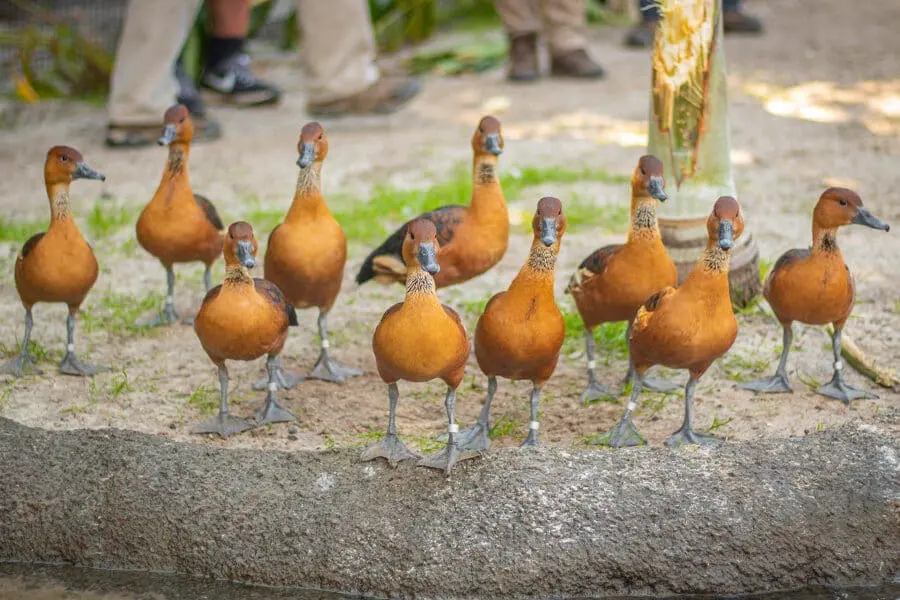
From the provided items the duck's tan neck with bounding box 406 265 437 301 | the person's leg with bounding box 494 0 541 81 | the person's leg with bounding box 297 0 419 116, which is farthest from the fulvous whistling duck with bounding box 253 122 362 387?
the person's leg with bounding box 494 0 541 81

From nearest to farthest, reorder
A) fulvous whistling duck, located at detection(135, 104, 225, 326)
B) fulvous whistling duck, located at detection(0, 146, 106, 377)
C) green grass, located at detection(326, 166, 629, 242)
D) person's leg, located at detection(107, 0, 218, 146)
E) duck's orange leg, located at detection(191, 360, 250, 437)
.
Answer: duck's orange leg, located at detection(191, 360, 250, 437) < fulvous whistling duck, located at detection(0, 146, 106, 377) < fulvous whistling duck, located at detection(135, 104, 225, 326) < green grass, located at detection(326, 166, 629, 242) < person's leg, located at detection(107, 0, 218, 146)

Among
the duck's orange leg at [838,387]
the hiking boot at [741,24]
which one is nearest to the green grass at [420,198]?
the duck's orange leg at [838,387]

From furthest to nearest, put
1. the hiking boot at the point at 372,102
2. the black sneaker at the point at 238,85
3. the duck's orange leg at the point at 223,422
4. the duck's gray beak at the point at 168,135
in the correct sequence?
the black sneaker at the point at 238,85 < the hiking boot at the point at 372,102 < the duck's gray beak at the point at 168,135 < the duck's orange leg at the point at 223,422

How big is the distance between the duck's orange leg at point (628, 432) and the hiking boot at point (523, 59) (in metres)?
6.38

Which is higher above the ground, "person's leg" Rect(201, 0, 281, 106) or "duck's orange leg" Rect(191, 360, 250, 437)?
"person's leg" Rect(201, 0, 281, 106)

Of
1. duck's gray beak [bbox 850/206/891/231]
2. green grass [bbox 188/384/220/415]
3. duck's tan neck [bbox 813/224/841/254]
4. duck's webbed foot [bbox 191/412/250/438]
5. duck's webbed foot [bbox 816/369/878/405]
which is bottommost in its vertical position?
green grass [bbox 188/384/220/415]

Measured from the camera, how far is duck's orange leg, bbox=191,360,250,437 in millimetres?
4754

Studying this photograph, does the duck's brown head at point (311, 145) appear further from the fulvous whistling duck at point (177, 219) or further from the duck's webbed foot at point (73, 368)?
the duck's webbed foot at point (73, 368)

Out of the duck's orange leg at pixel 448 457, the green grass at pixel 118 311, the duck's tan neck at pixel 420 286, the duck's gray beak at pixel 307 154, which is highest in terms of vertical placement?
the duck's gray beak at pixel 307 154

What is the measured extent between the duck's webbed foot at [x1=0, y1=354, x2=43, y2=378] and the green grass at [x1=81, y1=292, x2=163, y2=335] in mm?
568

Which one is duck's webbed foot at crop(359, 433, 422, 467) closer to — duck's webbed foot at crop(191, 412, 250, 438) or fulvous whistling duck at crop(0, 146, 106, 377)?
duck's webbed foot at crop(191, 412, 250, 438)

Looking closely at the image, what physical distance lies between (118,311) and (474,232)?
1.99 meters

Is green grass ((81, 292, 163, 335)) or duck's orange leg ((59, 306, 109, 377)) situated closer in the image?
duck's orange leg ((59, 306, 109, 377))

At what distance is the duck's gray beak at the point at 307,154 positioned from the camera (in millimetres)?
5184
